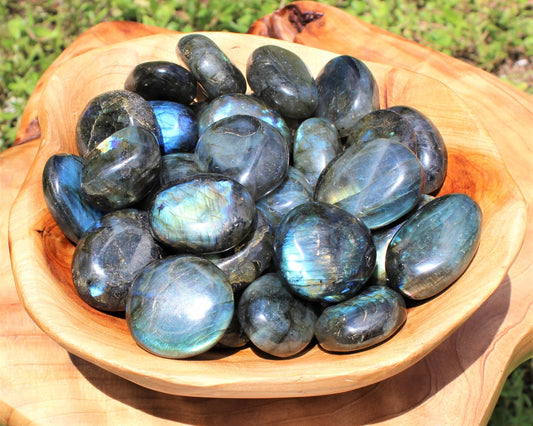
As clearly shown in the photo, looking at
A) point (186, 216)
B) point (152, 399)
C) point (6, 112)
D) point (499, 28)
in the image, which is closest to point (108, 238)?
point (186, 216)

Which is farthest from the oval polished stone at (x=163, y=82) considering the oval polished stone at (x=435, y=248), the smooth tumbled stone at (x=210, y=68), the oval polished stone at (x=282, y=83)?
the oval polished stone at (x=435, y=248)

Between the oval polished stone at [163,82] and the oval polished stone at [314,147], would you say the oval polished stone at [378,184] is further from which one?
the oval polished stone at [163,82]

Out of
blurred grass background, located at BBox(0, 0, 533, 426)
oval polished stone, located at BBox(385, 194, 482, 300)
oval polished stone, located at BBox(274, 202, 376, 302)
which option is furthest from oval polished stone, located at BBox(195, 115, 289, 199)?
blurred grass background, located at BBox(0, 0, 533, 426)

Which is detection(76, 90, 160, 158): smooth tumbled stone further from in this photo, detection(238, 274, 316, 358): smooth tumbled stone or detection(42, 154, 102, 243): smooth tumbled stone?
detection(238, 274, 316, 358): smooth tumbled stone

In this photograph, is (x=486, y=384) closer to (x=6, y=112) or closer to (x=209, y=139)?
(x=209, y=139)

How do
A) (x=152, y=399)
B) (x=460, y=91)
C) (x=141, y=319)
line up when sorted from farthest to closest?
1. (x=460, y=91)
2. (x=152, y=399)
3. (x=141, y=319)
